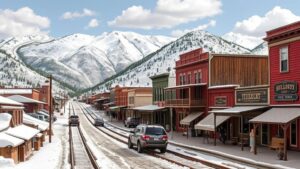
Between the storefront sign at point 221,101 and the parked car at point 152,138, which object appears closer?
the parked car at point 152,138

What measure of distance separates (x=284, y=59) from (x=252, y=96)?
5.12 meters

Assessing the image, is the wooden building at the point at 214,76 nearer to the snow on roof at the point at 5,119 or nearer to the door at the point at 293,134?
the door at the point at 293,134

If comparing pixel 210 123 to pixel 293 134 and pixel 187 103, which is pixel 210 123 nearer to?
pixel 293 134

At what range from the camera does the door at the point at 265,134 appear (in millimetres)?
35000

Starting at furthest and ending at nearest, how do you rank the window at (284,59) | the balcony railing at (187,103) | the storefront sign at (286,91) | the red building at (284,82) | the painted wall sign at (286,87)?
the balcony railing at (187,103) → the window at (284,59) → the painted wall sign at (286,87) → the storefront sign at (286,91) → the red building at (284,82)

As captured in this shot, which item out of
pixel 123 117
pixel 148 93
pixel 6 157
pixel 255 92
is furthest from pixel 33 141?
pixel 123 117

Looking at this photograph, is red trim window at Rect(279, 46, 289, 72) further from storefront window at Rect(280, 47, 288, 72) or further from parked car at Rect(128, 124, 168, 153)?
parked car at Rect(128, 124, 168, 153)

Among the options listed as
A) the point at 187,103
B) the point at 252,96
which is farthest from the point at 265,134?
the point at 187,103

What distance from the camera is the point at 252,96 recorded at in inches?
1453

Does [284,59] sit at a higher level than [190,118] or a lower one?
higher

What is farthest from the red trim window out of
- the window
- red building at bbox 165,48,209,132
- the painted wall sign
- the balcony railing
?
the balcony railing

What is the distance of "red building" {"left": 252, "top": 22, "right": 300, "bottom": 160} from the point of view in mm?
30641

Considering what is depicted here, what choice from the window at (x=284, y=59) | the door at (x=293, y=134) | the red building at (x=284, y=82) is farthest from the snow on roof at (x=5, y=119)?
the window at (x=284, y=59)

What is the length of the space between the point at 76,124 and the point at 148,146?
50.8 m
